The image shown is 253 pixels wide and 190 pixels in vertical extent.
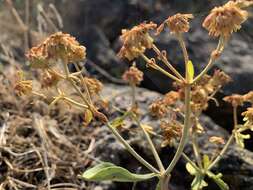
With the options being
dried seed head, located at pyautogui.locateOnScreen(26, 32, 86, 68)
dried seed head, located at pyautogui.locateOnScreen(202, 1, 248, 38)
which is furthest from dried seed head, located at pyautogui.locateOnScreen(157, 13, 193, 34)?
dried seed head, located at pyautogui.locateOnScreen(26, 32, 86, 68)

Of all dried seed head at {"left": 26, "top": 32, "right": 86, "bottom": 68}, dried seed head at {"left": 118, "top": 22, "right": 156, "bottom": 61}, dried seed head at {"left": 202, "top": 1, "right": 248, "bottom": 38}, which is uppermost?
dried seed head at {"left": 202, "top": 1, "right": 248, "bottom": 38}

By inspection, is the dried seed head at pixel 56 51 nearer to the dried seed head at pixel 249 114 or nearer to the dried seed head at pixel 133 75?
the dried seed head at pixel 133 75

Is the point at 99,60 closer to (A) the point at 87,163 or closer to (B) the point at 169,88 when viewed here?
(B) the point at 169,88

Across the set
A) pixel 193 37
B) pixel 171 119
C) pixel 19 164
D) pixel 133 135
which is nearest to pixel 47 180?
pixel 19 164

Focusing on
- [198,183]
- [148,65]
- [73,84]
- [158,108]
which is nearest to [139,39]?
[148,65]

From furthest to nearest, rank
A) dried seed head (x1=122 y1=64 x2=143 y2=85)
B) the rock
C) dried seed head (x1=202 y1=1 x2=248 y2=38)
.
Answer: the rock
dried seed head (x1=122 y1=64 x2=143 y2=85)
dried seed head (x1=202 y1=1 x2=248 y2=38)

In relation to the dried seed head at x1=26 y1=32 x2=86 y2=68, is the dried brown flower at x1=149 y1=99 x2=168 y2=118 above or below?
below

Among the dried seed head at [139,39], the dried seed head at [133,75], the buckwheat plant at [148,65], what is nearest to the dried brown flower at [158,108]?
the buckwheat plant at [148,65]

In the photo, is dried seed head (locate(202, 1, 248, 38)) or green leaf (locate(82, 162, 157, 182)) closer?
dried seed head (locate(202, 1, 248, 38))

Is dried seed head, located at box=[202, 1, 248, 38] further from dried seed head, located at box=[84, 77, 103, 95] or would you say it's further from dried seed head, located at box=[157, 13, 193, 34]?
dried seed head, located at box=[84, 77, 103, 95]
